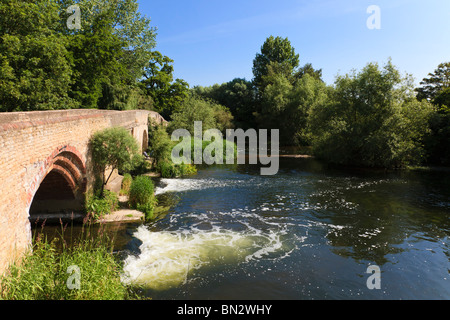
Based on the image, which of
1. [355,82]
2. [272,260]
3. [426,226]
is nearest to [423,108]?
[355,82]

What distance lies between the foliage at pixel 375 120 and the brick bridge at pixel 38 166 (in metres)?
22.6

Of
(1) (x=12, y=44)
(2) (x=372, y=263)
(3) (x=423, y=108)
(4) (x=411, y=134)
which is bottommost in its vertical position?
(2) (x=372, y=263)

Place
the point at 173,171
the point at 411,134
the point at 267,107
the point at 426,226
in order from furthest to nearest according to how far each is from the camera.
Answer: the point at 267,107
the point at 411,134
the point at 173,171
the point at 426,226

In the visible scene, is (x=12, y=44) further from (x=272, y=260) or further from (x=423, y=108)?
(x=423, y=108)

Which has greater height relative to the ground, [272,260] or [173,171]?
[173,171]

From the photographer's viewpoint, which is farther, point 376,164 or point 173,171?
point 376,164

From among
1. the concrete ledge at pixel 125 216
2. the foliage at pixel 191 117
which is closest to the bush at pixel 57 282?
the concrete ledge at pixel 125 216

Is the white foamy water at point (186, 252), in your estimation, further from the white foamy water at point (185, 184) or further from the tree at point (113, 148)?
the white foamy water at point (185, 184)

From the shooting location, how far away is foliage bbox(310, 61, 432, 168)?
27141 millimetres

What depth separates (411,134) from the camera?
27.4 m

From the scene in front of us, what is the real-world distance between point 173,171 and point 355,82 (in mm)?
19078

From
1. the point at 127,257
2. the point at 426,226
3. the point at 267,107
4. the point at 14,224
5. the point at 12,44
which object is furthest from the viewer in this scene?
the point at 267,107

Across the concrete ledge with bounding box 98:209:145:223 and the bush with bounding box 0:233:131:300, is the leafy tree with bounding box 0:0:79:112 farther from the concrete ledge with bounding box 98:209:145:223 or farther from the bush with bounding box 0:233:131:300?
the bush with bounding box 0:233:131:300

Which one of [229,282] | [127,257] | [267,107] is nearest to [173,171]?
[127,257]
